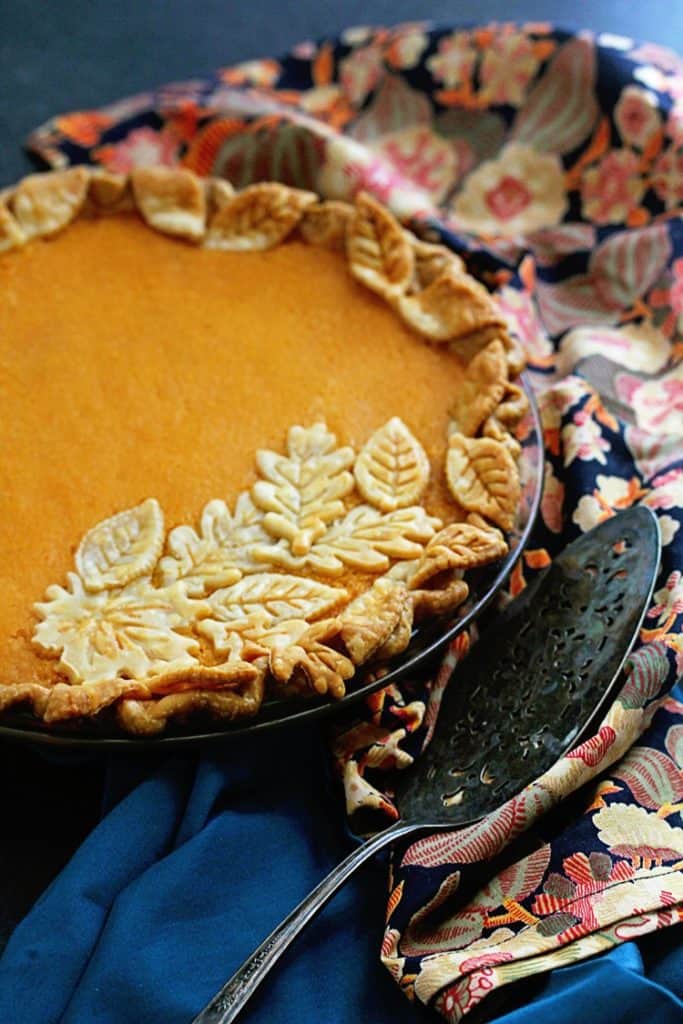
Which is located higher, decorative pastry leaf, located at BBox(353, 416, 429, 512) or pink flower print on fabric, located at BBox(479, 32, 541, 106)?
pink flower print on fabric, located at BBox(479, 32, 541, 106)

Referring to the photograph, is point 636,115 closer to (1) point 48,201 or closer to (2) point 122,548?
(1) point 48,201

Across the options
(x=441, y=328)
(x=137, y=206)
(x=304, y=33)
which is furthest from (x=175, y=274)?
(x=304, y=33)

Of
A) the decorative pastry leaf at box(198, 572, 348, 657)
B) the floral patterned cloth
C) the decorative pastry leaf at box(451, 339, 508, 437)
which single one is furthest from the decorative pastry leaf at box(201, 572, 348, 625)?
the decorative pastry leaf at box(451, 339, 508, 437)

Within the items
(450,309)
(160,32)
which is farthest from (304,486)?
(160,32)

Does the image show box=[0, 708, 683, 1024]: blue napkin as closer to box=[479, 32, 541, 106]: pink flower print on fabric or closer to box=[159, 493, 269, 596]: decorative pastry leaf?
box=[159, 493, 269, 596]: decorative pastry leaf

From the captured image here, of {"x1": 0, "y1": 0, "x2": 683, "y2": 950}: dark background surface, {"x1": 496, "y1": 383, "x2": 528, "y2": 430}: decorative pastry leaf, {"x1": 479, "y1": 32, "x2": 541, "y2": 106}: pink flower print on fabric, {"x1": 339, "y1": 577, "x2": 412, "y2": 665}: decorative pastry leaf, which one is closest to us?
{"x1": 339, "y1": 577, "x2": 412, "y2": 665}: decorative pastry leaf

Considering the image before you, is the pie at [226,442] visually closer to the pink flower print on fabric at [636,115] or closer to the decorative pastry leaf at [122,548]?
the decorative pastry leaf at [122,548]
